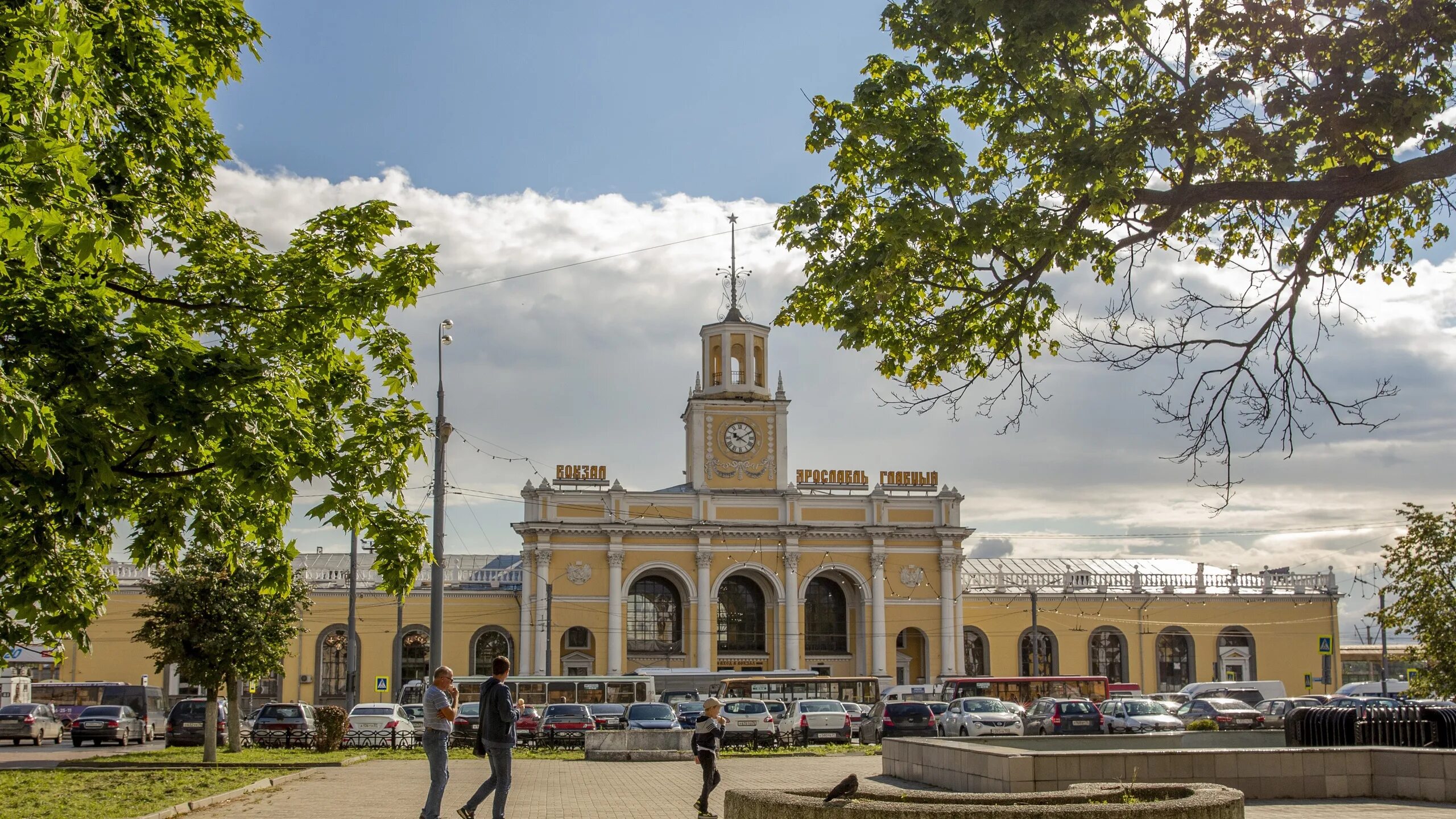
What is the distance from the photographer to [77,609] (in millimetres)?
12328

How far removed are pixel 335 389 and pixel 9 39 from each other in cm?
498

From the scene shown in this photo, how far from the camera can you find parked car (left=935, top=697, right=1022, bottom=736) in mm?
33250

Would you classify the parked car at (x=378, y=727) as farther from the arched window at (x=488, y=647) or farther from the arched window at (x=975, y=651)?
the arched window at (x=975, y=651)

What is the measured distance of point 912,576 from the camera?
59719 mm

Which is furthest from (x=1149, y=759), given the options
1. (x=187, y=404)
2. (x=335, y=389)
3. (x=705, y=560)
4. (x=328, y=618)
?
(x=328, y=618)

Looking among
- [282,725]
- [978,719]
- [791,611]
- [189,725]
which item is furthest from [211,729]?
[791,611]

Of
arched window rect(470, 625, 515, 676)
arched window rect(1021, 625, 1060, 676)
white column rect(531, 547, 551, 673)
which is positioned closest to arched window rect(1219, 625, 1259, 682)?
arched window rect(1021, 625, 1060, 676)

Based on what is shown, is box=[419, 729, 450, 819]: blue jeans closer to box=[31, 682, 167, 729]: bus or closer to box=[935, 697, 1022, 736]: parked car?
box=[935, 697, 1022, 736]: parked car

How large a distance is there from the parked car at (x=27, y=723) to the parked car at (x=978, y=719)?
26880 millimetres

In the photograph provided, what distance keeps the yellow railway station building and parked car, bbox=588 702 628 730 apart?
13153 millimetres

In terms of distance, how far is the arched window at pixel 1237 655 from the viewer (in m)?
62.2

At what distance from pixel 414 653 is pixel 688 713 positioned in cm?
2171

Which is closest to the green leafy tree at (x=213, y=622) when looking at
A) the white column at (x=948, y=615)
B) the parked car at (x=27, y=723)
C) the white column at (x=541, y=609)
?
Result: the parked car at (x=27, y=723)

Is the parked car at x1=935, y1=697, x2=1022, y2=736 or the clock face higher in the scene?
the clock face
